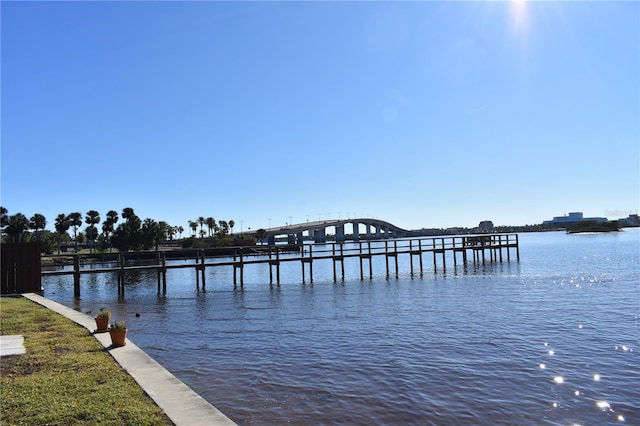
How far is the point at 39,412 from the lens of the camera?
20.2ft

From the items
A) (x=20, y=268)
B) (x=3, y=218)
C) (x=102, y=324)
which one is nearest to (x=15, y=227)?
(x=3, y=218)

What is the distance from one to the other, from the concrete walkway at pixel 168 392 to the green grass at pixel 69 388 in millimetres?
131

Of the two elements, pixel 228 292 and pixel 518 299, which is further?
pixel 228 292

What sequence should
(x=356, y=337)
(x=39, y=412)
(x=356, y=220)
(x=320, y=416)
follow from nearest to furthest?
(x=39, y=412), (x=320, y=416), (x=356, y=337), (x=356, y=220)

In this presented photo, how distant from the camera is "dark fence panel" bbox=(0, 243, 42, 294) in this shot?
21656mm

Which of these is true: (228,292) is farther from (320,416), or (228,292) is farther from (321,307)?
(320,416)

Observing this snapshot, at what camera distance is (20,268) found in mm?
22000

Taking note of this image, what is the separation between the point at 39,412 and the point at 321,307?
16.8 m

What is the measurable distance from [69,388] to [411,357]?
311 inches

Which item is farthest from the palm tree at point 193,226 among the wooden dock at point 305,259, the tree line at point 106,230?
→ the wooden dock at point 305,259

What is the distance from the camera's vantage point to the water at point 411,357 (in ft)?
27.2

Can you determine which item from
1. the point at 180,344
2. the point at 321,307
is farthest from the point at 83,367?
the point at 321,307

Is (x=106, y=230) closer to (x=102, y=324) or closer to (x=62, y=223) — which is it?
(x=62, y=223)

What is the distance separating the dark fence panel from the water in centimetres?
432
